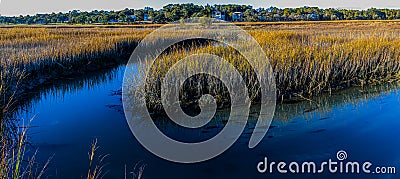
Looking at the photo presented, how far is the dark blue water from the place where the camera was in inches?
151

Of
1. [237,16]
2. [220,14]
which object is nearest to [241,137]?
[220,14]

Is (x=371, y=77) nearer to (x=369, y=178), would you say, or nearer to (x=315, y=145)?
(x=315, y=145)

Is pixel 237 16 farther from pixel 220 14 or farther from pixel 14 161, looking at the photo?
pixel 14 161

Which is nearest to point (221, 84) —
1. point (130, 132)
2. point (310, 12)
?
point (130, 132)

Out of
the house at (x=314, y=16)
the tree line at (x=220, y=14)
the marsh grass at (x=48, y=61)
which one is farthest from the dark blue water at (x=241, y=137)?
the house at (x=314, y=16)

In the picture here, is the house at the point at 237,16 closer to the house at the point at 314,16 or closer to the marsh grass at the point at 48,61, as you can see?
the house at the point at 314,16

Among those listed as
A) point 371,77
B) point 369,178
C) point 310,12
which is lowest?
point 369,178

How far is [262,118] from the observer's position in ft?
17.6

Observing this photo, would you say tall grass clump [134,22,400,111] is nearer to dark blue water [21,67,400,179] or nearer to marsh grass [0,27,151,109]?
dark blue water [21,67,400,179]

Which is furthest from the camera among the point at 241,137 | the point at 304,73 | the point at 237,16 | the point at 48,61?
the point at 237,16

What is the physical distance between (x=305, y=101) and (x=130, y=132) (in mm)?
2962

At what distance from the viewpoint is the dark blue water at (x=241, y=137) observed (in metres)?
3.83

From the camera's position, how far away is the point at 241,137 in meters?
4.64

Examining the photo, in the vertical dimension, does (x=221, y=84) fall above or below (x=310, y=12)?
below
